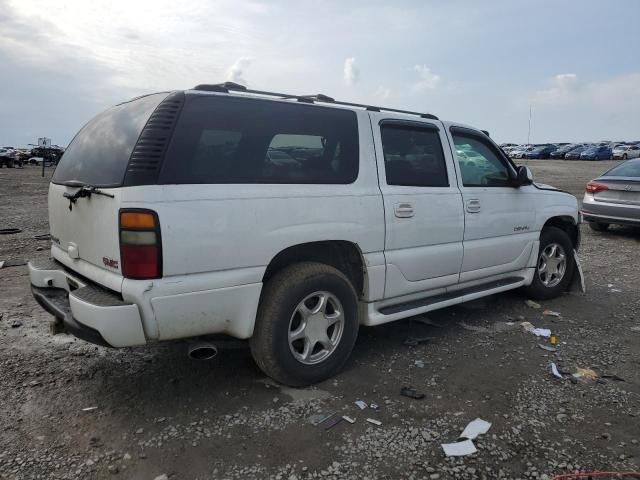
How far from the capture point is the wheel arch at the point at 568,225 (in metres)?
5.70

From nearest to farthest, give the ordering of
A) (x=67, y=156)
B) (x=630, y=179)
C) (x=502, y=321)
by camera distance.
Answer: (x=67, y=156), (x=502, y=321), (x=630, y=179)

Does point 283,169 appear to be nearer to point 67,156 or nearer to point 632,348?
point 67,156

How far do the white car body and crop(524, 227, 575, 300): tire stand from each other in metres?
0.79

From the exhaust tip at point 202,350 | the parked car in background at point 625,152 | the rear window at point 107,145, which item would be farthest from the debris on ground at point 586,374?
the parked car in background at point 625,152

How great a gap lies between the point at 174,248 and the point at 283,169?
3.06 ft

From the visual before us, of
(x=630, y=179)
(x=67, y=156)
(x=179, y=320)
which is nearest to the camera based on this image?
(x=179, y=320)

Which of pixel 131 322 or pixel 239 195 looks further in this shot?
pixel 239 195

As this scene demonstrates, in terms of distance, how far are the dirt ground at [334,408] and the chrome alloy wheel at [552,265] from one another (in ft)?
2.55

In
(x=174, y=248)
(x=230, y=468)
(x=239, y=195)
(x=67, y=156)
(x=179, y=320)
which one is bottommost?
(x=230, y=468)

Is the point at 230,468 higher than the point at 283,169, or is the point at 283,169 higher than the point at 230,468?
the point at 283,169

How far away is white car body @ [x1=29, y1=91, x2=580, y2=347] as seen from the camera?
2848mm

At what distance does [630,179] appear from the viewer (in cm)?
906

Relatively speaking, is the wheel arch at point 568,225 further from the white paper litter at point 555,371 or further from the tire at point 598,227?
the tire at point 598,227

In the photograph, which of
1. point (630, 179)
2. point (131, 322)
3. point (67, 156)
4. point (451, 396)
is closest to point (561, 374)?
point (451, 396)
